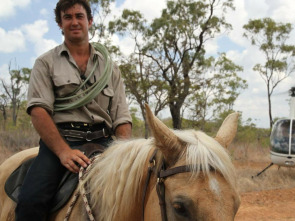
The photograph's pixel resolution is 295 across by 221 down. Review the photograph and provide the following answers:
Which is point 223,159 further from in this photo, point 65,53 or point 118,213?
point 65,53

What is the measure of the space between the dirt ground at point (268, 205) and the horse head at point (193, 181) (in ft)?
21.0

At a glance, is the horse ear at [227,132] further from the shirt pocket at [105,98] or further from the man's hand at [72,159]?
the shirt pocket at [105,98]

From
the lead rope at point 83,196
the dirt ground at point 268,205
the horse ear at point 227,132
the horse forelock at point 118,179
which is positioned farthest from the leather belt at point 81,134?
the dirt ground at point 268,205

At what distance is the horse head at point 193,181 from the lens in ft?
5.37

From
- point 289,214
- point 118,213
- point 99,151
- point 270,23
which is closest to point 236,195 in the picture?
point 118,213

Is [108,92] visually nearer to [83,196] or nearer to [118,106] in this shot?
[118,106]

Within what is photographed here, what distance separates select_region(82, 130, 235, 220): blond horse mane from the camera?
1.81 meters

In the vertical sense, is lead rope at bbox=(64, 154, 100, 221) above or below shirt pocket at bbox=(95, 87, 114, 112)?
below

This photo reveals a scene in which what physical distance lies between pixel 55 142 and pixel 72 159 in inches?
7.7

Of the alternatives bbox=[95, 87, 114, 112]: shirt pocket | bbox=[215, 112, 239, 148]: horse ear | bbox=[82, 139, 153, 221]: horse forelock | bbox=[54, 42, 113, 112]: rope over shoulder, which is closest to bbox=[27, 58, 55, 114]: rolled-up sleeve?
bbox=[54, 42, 113, 112]: rope over shoulder

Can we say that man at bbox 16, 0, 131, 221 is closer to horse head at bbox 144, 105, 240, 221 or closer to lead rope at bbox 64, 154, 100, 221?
lead rope at bbox 64, 154, 100, 221

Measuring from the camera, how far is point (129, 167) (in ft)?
7.04

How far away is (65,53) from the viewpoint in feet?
9.34

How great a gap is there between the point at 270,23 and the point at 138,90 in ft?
46.6
